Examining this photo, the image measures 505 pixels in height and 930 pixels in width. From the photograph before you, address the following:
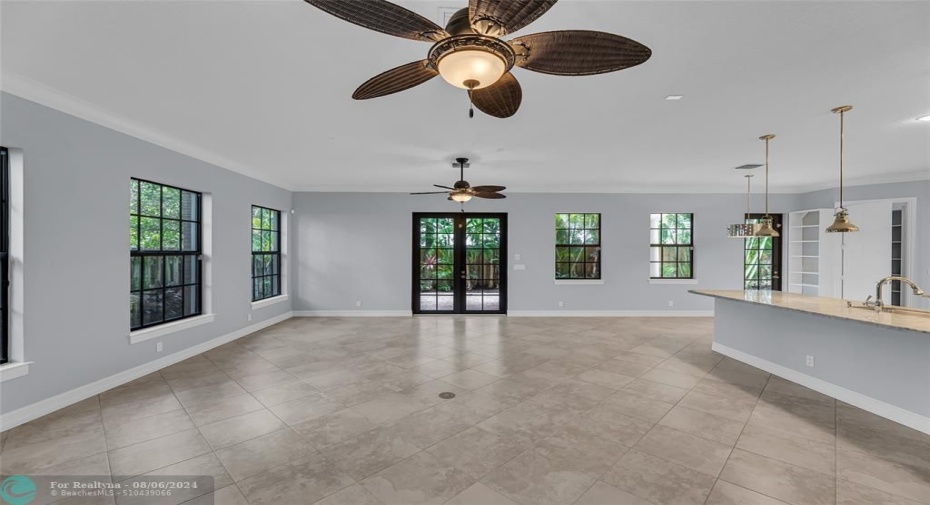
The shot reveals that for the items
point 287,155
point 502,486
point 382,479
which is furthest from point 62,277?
point 502,486

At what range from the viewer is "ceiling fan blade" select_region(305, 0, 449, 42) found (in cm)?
112

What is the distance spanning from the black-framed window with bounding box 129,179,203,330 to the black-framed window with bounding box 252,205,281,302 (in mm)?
1305

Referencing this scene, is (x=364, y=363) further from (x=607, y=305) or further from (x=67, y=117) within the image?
(x=607, y=305)

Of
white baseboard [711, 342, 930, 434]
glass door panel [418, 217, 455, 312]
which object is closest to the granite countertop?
white baseboard [711, 342, 930, 434]

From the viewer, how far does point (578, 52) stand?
133 cm

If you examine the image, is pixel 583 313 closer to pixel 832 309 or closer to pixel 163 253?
pixel 832 309

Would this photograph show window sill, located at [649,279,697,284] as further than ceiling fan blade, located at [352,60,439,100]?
Yes

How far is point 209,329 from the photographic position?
4.85m

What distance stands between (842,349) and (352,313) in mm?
6976

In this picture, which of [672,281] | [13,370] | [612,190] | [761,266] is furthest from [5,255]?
[761,266]

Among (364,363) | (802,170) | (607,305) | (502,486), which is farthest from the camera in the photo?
(607,305)

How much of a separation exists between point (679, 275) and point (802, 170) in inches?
104

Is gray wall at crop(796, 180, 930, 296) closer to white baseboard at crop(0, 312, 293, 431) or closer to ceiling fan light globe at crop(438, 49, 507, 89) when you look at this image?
ceiling fan light globe at crop(438, 49, 507, 89)

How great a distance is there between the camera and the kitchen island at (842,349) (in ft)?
9.23
